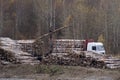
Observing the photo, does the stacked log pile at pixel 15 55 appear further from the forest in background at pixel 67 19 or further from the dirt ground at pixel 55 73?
the forest in background at pixel 67 19

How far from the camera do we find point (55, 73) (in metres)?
19.4

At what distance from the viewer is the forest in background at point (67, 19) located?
62781 millimetres

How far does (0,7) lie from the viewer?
2638 inches

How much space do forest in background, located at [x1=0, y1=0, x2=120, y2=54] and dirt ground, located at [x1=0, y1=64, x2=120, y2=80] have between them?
39.0 metres

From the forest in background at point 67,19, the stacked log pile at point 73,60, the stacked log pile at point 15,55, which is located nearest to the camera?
the stacked log pile at point 73,60

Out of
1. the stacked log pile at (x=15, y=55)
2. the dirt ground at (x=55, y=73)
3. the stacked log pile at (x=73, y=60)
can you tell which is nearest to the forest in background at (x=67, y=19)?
the stacked log pile at (x=15, y=55)

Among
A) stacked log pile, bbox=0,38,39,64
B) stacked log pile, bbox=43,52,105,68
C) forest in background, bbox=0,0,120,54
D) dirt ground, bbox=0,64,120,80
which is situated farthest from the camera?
forest in background, bbox=0,0,120,54

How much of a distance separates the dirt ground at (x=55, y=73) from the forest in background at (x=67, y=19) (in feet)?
128

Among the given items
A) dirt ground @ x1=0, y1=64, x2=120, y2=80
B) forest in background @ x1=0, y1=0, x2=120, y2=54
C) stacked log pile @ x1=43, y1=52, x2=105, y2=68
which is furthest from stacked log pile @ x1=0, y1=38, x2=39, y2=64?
forest in background @ x1=0, y1=0, x2=120, y2=54

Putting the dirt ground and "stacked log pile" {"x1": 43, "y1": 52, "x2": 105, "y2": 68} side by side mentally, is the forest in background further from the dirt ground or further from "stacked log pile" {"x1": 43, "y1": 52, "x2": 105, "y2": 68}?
the dirt ground

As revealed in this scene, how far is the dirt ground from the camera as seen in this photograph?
18703mm

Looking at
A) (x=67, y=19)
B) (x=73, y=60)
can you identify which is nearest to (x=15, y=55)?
(x=73, y=60)

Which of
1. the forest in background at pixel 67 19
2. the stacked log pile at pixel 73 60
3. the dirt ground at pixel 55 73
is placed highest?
the forest in background at pixel 67 19

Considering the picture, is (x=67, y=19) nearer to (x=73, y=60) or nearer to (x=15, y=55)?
(x=73, y=60)
